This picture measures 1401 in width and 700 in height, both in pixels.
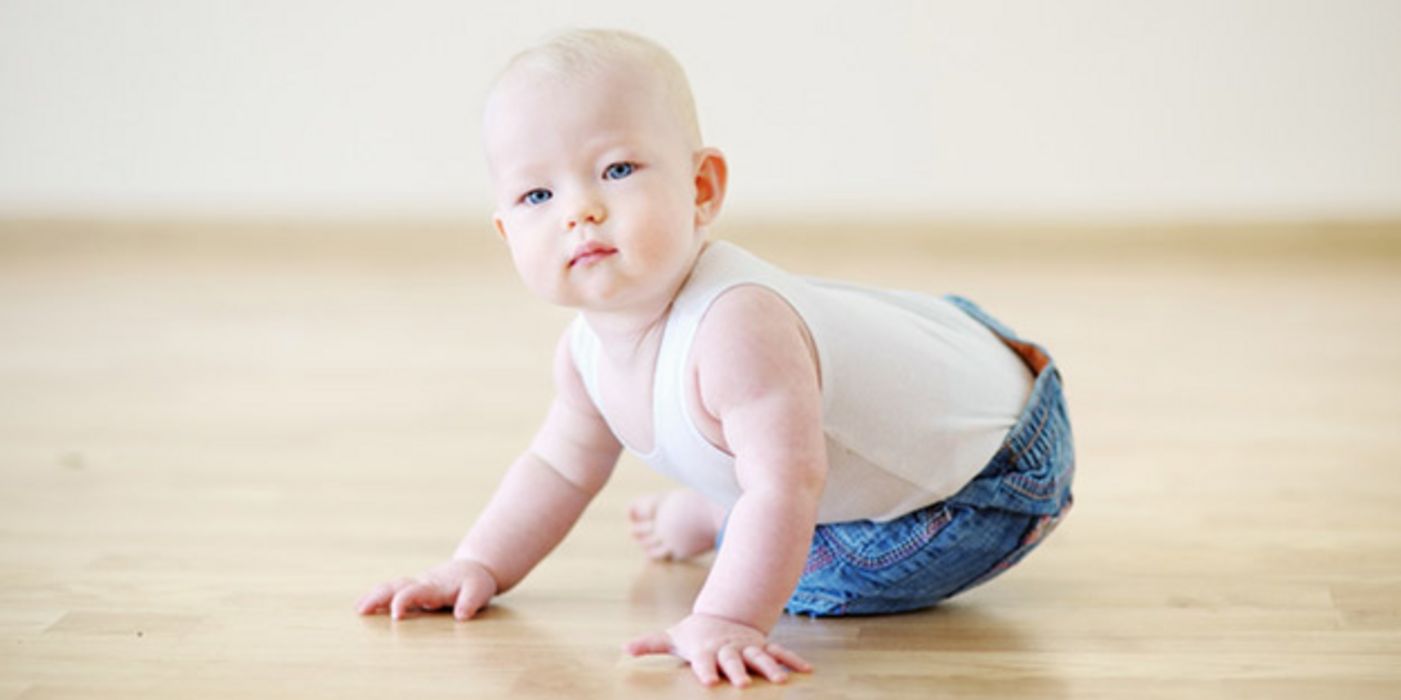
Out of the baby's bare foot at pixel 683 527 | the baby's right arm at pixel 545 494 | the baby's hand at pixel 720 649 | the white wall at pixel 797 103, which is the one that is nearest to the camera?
the baby's hand at pixel 720 649

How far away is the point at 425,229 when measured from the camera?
3.94 metres

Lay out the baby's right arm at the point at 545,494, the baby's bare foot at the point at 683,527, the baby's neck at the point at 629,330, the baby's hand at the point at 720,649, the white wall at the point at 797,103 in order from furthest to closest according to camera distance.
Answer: the white wall at the point at 797,103
the baby's bare foot at the point at 683,527
the baby's right arm at the point at 545,494
the baby's neck at the point at 629,330
the baby's hand at the point at 720,649

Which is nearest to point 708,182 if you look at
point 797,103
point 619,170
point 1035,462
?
point 619,170

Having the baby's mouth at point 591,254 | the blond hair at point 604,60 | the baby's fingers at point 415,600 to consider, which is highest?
the blond hair at point 604,60

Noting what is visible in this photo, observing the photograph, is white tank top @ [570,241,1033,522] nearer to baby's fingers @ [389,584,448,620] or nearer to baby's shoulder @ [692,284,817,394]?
baby's shoulder @ [692,284,817,394]

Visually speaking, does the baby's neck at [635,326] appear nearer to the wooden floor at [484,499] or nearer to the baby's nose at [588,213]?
the baby's nose at [588,213]

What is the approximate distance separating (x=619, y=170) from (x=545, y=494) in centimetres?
28

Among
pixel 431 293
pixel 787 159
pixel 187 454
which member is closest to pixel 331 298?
pixel 431 293

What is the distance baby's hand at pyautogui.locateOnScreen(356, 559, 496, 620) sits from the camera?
1240 mm

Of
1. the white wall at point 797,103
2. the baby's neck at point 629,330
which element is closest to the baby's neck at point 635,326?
the baby's neck at point 629,330

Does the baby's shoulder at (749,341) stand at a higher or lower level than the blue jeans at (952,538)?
higher

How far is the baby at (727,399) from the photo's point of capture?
1.09 meters

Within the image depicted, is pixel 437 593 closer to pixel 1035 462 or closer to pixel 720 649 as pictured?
pixel 720 649

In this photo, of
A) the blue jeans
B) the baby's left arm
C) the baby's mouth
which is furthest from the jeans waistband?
the baby's mouth
